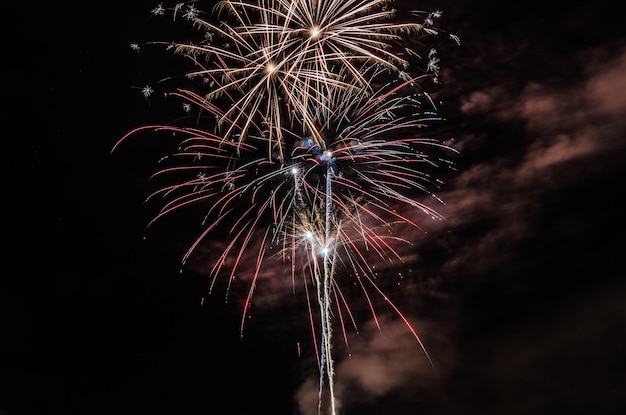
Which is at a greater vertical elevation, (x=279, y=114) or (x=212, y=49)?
(x=212, y=49)

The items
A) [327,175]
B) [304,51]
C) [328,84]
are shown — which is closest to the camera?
[304,51]

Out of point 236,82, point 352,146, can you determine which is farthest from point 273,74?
point 352,146

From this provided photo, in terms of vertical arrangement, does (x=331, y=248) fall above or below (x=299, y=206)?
below

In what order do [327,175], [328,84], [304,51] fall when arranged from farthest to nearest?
[327,175]
[328,84]
[304,51]

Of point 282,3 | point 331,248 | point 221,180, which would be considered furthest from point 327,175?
point 282,3

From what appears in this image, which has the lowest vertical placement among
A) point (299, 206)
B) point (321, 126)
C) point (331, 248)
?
point (331, 248)

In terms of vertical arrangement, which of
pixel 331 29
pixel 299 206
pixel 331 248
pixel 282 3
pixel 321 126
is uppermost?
pixel 282 3

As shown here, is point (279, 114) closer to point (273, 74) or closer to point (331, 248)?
point (273, 74)

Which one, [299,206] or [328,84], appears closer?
[328,84]

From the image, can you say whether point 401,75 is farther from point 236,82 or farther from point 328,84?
point 236,82
